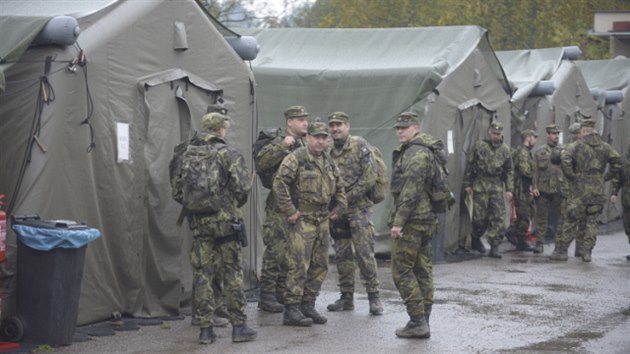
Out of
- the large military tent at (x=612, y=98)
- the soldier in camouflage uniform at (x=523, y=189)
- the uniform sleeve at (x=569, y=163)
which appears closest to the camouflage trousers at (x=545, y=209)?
the soldier in camouflage uniform at (x=523, y=189)

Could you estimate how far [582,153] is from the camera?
1681cm

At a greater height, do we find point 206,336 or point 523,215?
point 523,215

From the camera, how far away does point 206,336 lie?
9.81 meters

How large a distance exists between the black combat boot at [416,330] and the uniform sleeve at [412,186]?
0.93 m

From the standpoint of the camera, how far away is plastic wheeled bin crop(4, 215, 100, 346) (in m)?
9.25

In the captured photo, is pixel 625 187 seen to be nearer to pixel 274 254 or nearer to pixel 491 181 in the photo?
pixel 491 181

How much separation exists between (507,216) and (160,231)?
9339 millimetres

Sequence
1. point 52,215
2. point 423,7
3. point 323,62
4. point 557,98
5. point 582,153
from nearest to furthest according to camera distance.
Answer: point 52,215
point 582,153
point 323,62
point 557,98
point 423,7

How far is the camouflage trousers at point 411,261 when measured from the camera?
10.1 m

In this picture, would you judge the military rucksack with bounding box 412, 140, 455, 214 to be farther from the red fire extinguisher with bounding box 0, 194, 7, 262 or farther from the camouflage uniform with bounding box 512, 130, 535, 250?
the camouflage uniform with bounding box 512, 130, 535, 250

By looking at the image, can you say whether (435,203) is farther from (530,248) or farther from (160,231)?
(530,248)

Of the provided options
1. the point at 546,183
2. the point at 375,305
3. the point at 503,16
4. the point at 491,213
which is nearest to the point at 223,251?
the point at 375,305

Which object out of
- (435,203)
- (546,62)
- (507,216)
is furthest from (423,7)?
(435,203)

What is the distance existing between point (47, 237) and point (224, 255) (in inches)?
62.2
